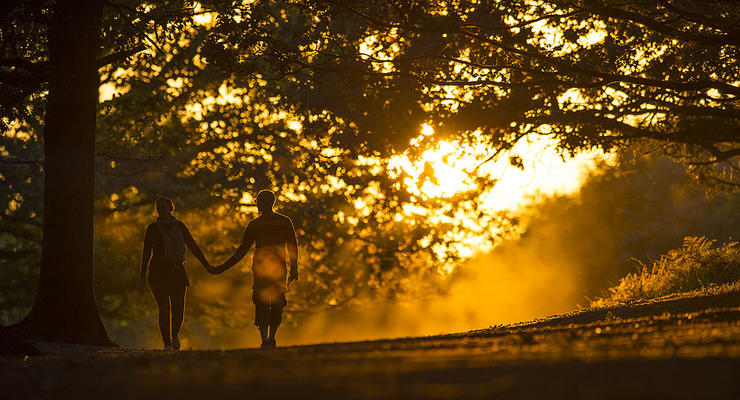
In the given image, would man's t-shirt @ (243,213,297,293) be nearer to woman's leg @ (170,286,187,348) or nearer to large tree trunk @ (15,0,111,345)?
woman's leg @ (170,286,187,348)

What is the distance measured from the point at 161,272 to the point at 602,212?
115ft

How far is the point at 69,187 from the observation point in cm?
1402

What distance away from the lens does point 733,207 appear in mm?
41250

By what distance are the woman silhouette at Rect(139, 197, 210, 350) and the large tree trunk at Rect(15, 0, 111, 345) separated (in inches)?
66.3

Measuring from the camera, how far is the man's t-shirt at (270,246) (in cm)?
1201

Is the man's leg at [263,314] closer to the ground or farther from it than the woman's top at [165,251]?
closer to the ground

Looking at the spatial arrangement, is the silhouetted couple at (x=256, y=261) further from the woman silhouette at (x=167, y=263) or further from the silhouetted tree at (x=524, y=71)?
the silhouetted tree at (x=524, y=71)

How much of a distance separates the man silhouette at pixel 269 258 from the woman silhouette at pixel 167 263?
97cm

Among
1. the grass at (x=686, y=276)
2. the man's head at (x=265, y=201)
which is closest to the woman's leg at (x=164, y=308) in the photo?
the man's head at (x=265, y=201)

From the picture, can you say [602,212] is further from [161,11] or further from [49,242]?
[49,242]

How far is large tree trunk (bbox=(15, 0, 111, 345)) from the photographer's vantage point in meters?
13.8

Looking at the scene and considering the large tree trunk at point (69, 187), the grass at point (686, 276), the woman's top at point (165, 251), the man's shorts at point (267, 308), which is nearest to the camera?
the man's shorts at point (267, 308)

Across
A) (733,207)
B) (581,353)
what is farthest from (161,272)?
(733,207)

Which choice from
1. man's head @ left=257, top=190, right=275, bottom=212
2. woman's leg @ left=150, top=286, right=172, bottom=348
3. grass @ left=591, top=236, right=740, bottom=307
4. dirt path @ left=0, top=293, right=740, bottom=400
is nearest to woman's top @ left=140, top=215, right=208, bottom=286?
woman's leg @ left=150, top=286, right=172, bottom=348
